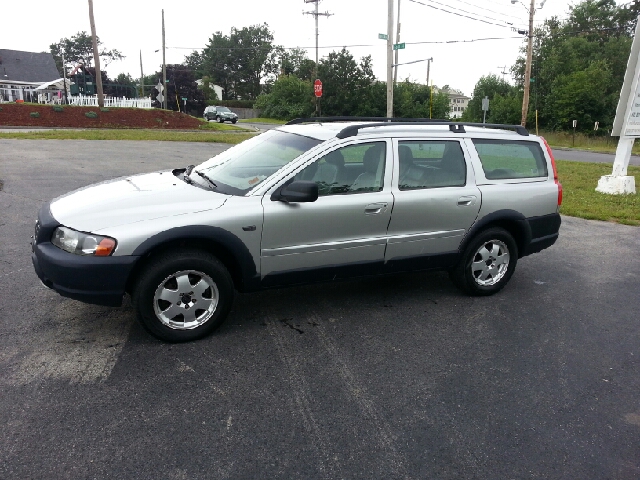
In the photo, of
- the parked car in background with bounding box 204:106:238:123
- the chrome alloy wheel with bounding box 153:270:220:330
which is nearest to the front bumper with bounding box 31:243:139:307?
the chrome alloy wheel with bounding box 153:270:220:330

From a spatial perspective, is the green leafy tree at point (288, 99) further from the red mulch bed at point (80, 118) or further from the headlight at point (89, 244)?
the headlight at point (89, 244)

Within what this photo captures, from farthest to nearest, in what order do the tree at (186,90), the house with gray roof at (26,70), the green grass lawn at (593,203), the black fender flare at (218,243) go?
the tree at (186,90) → the house with gray roof at (26,70) → the green grass lawn at (593,203) → the black fender flare at (218,243)

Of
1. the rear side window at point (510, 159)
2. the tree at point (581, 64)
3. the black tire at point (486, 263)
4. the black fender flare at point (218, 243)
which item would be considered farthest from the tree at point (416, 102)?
the black fender flare at point (218, 243)

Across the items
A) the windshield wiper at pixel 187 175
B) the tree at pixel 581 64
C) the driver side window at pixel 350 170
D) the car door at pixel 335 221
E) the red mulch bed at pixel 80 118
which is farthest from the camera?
the tree at pixel 581 64

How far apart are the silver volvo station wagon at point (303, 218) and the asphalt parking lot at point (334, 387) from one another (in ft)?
1.36

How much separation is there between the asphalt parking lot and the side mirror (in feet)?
3.64

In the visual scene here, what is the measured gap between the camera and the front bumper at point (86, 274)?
355 cm

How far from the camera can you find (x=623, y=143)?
11.4 meters

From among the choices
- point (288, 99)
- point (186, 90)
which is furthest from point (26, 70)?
point (288, 99)

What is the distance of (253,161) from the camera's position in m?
4.75

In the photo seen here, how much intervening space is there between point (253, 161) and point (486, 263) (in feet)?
8.45

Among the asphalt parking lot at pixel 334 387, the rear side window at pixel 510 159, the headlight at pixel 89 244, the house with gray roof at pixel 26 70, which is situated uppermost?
the house with gray roof at pixel 26 70

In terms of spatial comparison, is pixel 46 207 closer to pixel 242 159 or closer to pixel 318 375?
pixel 242 159

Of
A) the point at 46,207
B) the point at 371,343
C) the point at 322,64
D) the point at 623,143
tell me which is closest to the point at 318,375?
the point at 371,343
